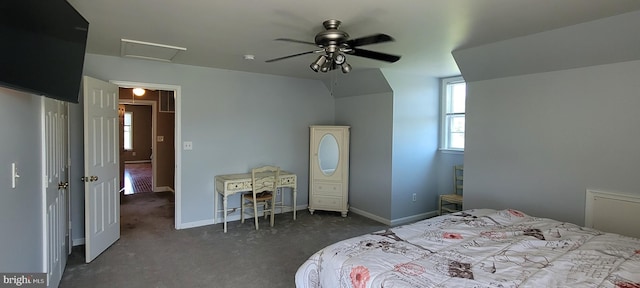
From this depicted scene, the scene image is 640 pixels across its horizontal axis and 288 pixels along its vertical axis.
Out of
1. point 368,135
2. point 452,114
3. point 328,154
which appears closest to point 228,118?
point 328,154

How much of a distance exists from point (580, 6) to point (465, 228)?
1.69 m

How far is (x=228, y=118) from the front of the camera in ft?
15.3

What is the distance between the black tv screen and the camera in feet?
3.99

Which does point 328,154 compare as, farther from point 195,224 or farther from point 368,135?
point 195,224

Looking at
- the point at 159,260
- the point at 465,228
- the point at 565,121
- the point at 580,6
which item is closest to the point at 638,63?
the point at 565,121

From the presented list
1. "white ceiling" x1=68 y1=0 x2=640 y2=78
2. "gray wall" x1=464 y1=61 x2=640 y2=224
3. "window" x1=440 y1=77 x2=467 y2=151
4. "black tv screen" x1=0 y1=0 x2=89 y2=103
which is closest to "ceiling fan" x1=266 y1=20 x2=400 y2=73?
"white ceiling" x1=68 y1=0 x2=640 y2=78

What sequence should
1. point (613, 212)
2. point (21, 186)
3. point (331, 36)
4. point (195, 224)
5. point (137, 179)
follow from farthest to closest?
point (137, 179) < point (195, 224) < point (613, 212) < point (331, 36) < point (21, 186)

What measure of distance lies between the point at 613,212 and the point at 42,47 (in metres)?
4.12

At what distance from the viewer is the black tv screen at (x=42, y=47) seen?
1.22 meters

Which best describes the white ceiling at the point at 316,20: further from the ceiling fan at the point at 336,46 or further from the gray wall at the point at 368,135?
the gray wall at the point at 368,135

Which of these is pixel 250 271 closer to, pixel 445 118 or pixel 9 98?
pixel 9 98

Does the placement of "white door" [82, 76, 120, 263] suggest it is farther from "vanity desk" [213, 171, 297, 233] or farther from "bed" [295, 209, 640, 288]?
"bed" [295, 209, 640, 288]

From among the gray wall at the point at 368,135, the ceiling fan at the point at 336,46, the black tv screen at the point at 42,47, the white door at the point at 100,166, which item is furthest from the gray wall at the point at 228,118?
the ceiling fan at the point at 336,46

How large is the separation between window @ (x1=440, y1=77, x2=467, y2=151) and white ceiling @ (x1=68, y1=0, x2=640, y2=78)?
162 cm
